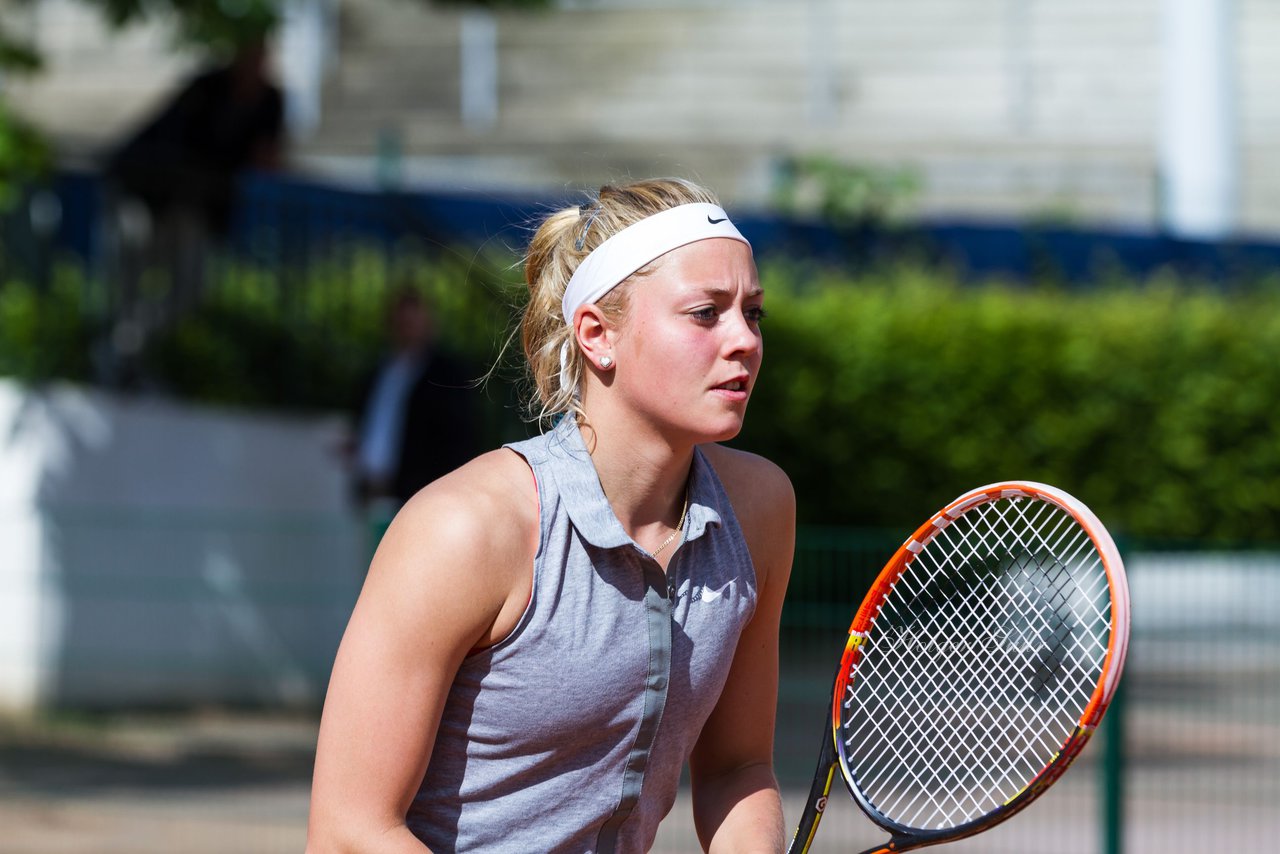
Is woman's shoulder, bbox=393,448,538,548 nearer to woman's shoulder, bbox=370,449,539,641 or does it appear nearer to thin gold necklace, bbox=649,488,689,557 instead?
woman's shoulder, bbox=370,449,539,641

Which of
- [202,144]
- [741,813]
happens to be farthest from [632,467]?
[202,144]

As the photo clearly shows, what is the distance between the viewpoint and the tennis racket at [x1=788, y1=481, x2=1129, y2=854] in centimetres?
293

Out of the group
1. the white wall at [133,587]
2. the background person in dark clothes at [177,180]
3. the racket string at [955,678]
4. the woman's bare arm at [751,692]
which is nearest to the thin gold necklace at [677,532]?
the woman's bare arm at [751,692]

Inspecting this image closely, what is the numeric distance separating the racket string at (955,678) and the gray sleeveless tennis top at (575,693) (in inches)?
17.3

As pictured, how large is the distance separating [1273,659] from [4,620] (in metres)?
5.39

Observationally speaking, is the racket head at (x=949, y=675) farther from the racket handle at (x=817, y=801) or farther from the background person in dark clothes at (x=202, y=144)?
the background person in dark clothes at (x=202, y=144)

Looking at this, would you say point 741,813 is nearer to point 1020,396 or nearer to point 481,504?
point 481,504

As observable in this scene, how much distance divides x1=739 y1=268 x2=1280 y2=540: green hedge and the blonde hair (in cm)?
916

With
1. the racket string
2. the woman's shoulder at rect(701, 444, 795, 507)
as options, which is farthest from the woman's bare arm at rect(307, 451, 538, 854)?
the racket string

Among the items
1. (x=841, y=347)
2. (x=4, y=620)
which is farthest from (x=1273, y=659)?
(x=841, y=347)

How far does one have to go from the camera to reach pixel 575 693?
2541 millimetres

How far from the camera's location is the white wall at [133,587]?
26.8 ft

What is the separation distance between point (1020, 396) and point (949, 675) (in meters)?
9.99

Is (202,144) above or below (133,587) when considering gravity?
above
